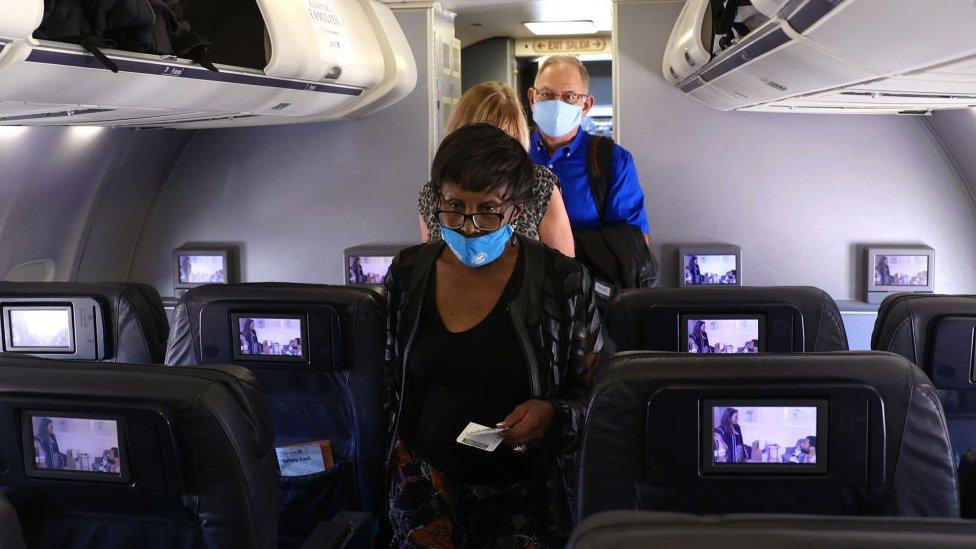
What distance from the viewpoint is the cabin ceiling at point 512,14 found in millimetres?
6660

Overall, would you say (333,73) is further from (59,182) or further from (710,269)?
(710,269)

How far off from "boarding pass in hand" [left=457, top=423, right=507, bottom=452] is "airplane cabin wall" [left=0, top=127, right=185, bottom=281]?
398cm

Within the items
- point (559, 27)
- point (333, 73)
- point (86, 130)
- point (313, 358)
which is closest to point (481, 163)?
point (313, 358)

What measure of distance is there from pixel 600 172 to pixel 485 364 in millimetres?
1966

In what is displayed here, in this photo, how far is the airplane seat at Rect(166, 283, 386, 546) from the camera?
8.82 ft

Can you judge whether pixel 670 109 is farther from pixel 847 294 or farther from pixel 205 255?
pixel 205 255

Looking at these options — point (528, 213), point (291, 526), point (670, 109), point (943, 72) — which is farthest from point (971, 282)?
point (291, 526)

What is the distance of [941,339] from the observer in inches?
97.0

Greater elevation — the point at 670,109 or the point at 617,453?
the point at 670,109

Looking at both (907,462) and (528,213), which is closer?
(907,462)

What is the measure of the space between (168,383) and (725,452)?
3.10 feet

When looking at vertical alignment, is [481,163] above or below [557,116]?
below

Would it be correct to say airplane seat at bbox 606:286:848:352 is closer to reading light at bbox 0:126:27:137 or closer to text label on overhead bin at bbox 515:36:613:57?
reading light at bbox 0:126:27:137

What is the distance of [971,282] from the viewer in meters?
6.06
